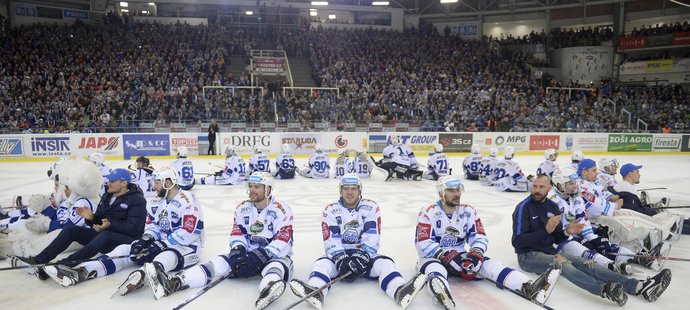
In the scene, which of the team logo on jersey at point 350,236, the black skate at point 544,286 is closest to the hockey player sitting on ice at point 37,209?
the team logo on jersey at point 350,236

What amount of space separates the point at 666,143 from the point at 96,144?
26248 mm

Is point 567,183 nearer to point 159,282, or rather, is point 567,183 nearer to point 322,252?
point 322,252

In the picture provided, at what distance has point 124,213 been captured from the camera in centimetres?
552

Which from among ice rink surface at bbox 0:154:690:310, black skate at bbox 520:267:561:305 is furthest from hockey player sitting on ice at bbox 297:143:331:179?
black skate at bbox 520:267:561:305

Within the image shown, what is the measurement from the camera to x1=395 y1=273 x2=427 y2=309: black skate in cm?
432

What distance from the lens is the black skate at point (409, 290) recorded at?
4324 millimetres

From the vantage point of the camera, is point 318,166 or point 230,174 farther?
point 318,166

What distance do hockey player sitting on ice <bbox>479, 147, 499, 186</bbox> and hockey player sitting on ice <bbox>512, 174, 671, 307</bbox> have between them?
7004 millimetres

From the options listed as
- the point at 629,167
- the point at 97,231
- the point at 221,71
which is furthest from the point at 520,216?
the point at 221,71

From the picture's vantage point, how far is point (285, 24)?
1350 inches

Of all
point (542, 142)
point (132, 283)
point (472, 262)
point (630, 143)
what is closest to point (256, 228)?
point (132, 283)

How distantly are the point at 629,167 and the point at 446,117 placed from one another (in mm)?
15769

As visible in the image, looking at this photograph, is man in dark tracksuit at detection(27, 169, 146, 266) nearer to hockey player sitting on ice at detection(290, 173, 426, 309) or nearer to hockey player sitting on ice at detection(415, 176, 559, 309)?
hockey player sitting on ice at detection(290, 173, 426, 309)

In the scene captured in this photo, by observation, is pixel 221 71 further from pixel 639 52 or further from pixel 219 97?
pixel 639 52
